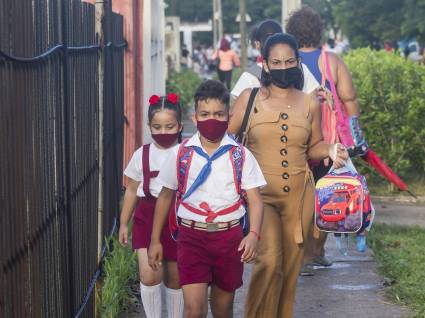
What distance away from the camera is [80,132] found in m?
6.18

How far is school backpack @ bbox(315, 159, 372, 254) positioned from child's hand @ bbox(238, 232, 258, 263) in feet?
3.22

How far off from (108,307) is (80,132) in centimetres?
114

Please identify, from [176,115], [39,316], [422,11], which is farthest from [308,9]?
[422,11]

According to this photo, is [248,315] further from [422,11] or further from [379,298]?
[422,11]

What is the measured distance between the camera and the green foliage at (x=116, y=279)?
6.68 m

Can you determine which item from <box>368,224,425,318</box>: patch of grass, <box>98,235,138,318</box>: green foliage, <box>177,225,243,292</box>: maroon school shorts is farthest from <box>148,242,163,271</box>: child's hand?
<box>368,224,425,318</box>: patch of grass

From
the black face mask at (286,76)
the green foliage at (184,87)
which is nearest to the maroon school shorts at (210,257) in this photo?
the black face mask at (286,76)

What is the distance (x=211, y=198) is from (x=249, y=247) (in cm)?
33

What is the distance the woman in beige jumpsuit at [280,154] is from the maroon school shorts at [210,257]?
64cm

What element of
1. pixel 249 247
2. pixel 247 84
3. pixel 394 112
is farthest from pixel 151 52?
pixel 249 247

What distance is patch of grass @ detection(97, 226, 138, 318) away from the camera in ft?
21.9

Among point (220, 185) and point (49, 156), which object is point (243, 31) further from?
point (49, 156)

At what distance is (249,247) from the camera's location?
17.1 feet

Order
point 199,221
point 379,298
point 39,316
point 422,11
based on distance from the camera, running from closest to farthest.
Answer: point 39,316 < point 199,221 < point 379,298 < point 422,11
